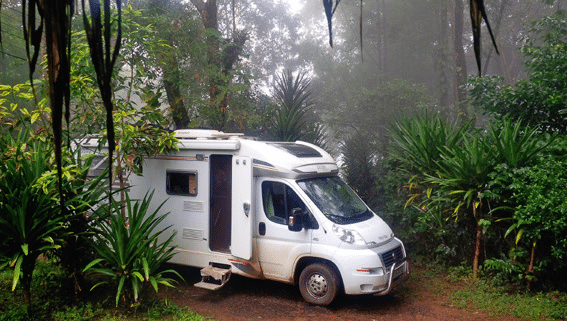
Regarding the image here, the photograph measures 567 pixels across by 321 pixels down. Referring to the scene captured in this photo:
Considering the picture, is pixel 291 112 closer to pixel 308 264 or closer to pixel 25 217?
pixel 308 264

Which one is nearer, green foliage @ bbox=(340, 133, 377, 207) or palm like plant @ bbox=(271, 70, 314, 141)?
palm like plant @ bbox=(271, 70, 314, 141)

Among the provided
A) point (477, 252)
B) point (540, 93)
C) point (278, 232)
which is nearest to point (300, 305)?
point (278, 232)

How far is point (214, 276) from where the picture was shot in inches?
253

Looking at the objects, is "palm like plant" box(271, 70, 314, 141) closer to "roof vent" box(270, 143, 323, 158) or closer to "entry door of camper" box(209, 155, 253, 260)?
"roof vent" box(270, 143, 323, 158)

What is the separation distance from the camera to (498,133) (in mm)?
7473

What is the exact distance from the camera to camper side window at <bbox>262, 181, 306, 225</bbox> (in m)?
6.49

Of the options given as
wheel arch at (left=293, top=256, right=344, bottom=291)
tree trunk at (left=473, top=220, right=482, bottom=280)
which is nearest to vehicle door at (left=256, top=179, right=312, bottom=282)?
wheel arch at (left=293, top=256, right=344, bottom=291)

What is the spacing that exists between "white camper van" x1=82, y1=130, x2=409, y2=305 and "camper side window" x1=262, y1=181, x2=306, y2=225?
16 millimetres

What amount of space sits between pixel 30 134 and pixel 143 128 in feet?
5.21

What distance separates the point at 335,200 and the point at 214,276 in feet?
7.53

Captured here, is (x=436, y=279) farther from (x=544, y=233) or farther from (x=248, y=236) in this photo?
(x=248, y=236)

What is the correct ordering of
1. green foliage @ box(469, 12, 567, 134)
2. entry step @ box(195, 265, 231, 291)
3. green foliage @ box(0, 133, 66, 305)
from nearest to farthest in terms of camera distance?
green foliage @ box(0, 133, 66, 305)
entry step @ box(195, 265, 231, 291)
green foliage @ box(469, 12, 567, 134)

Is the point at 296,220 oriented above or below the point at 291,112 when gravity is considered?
below

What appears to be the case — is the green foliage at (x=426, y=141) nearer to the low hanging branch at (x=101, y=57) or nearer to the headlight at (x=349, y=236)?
the headlight at (x=349, y=236)
